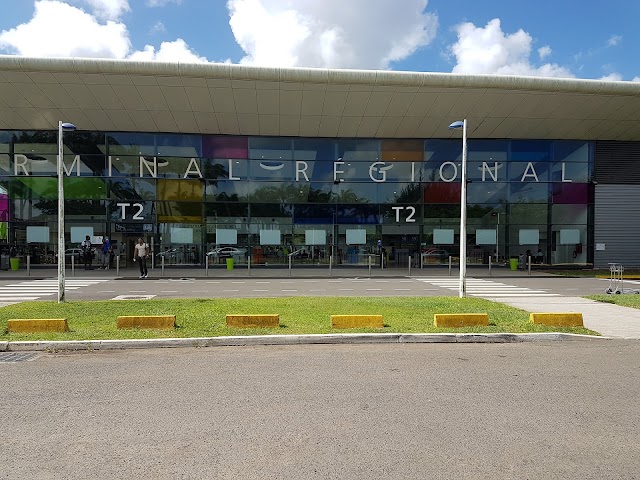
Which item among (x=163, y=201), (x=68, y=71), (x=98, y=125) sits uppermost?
(x=68, y=71)

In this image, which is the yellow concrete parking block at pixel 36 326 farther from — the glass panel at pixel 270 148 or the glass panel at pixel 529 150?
the glass panel at pixel 529 150

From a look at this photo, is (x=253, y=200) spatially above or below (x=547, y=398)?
above

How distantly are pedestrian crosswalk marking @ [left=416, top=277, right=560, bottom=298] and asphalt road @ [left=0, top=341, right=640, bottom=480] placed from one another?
791cm

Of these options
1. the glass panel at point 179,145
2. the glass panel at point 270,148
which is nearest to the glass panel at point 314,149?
the glass panel at point 270,148

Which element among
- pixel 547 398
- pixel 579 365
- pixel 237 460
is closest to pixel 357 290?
pixel 579 365

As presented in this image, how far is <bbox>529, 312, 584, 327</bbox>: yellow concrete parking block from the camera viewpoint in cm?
877

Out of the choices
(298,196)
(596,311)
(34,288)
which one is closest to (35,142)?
(34,288)

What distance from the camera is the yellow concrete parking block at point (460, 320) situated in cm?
862

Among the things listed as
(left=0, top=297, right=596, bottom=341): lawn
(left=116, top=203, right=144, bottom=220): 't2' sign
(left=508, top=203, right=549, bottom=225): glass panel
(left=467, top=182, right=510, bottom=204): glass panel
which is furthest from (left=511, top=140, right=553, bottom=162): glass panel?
(left=116, top=203, right=144, bottom=220): 't2' sign

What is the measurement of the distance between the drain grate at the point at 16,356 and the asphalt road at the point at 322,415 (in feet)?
0.63

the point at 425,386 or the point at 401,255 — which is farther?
the point at 401,255

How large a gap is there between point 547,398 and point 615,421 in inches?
28.7

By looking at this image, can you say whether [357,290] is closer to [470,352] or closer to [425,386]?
[470,352]

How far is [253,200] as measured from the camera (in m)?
25.4
